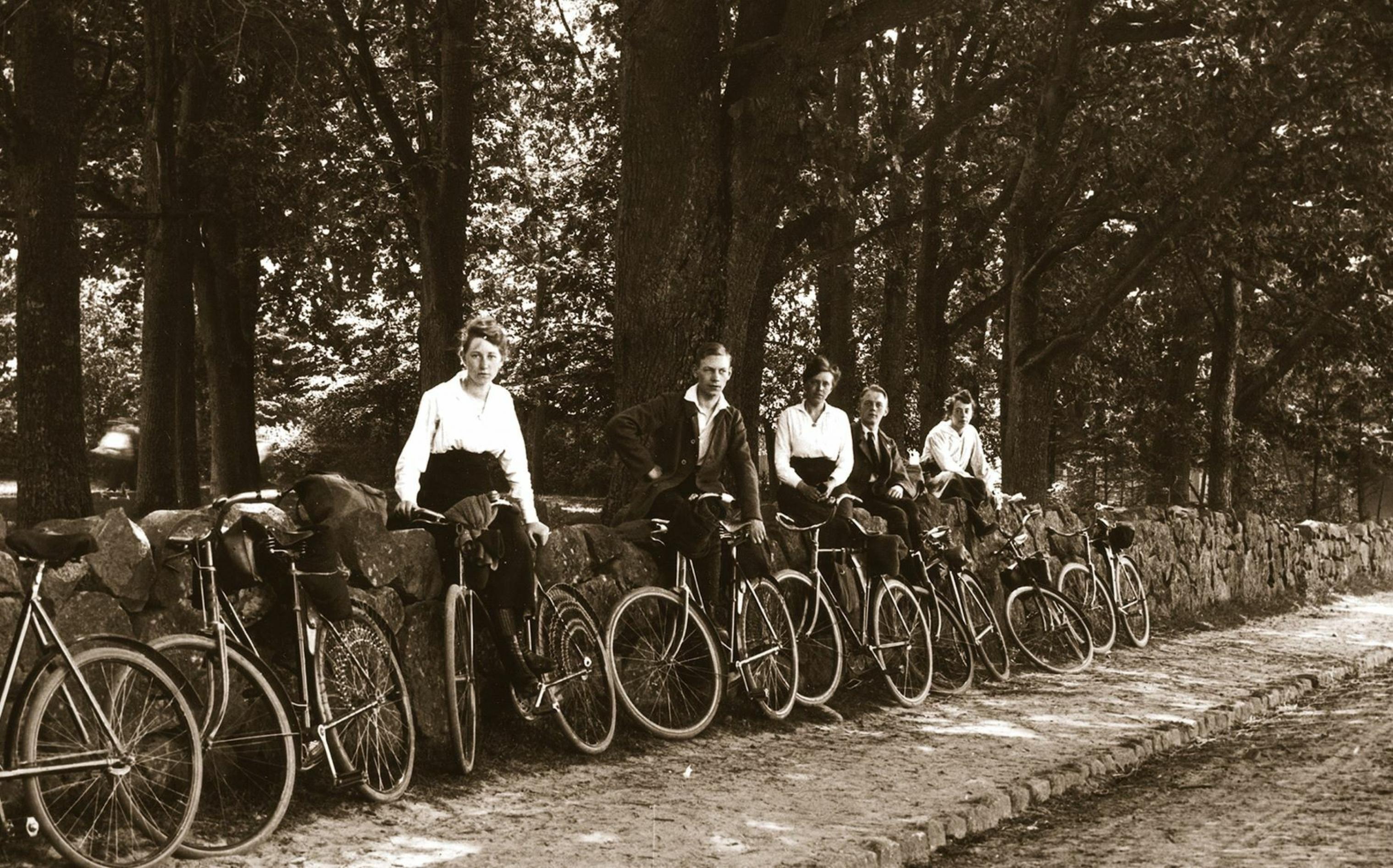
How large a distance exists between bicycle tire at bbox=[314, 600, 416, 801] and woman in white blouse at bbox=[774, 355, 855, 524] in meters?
3.85

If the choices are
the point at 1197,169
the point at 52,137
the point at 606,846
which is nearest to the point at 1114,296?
the point at 1197,169

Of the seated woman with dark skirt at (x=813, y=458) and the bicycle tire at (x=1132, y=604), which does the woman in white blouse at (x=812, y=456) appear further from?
the bicycle tire at (x=1132, y=604)

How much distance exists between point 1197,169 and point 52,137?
1178 centimetres

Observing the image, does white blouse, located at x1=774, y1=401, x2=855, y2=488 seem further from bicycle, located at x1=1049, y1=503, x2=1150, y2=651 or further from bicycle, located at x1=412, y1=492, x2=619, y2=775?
bicycle, located at x1=1049, y1=503, x2=1150, y2=651

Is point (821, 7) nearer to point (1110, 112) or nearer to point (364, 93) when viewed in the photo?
point (1110, 112)

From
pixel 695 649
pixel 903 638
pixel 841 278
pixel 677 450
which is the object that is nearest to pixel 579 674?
pixel 695 649

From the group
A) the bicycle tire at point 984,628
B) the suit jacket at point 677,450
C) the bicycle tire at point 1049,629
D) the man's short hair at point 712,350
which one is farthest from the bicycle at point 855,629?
the bicycle tire at point 1049,629

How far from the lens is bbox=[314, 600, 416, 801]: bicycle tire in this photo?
646cm

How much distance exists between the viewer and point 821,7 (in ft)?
36.6

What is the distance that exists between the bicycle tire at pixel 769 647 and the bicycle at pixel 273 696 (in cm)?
257

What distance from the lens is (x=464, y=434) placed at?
738 cm

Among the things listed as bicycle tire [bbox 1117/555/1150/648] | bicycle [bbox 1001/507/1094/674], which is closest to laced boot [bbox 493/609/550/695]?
bicycle [bbox 1001/507/1094/674]

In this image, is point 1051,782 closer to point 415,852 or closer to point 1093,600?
point 415,852

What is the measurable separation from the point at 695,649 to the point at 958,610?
3.11 metres
